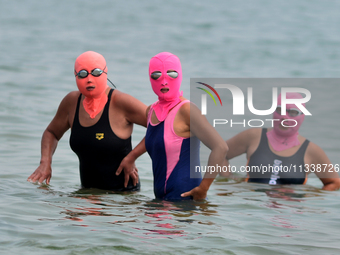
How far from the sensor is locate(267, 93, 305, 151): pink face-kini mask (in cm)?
648

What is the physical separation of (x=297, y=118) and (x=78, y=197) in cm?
297

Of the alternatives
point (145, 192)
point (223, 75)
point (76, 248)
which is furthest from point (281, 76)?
point (76, 248)

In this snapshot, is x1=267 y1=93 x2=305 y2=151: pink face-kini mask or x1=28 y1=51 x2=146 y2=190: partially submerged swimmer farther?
x1=267 y1=93 x2=305 y2=151: pink face-kini mask

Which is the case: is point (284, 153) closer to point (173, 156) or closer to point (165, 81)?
point (173, 156)

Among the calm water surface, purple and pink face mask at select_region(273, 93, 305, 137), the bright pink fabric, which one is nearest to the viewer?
the calm water surface

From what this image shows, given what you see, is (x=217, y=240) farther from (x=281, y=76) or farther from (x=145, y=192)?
(x=281, y=76)

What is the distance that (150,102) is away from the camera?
494 inches

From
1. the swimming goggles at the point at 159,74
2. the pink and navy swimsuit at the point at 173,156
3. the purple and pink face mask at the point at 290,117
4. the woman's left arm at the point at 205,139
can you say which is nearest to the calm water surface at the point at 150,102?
the pink and navy swimsuit at the point at 173,156

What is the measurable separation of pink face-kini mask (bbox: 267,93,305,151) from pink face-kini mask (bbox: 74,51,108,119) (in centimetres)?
242

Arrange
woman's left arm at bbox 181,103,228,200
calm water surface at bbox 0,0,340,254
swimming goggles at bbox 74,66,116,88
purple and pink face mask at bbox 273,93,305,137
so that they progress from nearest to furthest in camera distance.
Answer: calm water surface at bbox 0,0,340,254 < woman's left arm at bbox 181,103,228,200 < swimming goggles at bbox 74,66,116,88 < purple and pink face mask at bbox 273,93,305,137

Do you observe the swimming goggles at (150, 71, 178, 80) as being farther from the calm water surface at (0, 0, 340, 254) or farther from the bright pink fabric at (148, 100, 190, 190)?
the calm water surface at (0, 0, 340, 254)

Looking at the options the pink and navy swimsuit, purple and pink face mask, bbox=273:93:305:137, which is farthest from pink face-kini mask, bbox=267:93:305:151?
the pink and navy swimsuit

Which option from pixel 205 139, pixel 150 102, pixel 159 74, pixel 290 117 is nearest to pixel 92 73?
pixel 159 74

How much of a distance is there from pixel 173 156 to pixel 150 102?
779 centimetres
